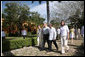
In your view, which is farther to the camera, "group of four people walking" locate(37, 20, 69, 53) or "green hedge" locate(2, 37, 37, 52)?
"green hedge" locate(2, 37, 37, 52)

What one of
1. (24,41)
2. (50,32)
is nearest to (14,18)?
(24,41)

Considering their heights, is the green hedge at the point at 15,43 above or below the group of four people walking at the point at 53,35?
below

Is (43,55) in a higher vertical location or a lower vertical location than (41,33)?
lower

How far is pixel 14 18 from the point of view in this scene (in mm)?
32594

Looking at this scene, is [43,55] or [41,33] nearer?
[43,55]

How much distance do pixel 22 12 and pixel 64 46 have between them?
2517 centimetres

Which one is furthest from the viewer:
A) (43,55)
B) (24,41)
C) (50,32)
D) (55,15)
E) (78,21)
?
(55,15)

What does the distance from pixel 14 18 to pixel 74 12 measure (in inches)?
499

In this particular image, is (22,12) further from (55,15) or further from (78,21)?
(78,21)

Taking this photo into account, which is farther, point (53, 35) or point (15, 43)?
point (15, 43)

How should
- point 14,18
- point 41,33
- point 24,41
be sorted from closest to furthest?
1. point 41,33
2. point 24,41
3. point 14,18

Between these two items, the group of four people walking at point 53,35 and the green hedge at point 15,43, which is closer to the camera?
the group of four people walking at point 53,35

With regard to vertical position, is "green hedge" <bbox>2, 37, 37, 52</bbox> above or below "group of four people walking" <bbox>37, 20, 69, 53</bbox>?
below

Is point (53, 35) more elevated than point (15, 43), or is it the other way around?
point (53, 35)
